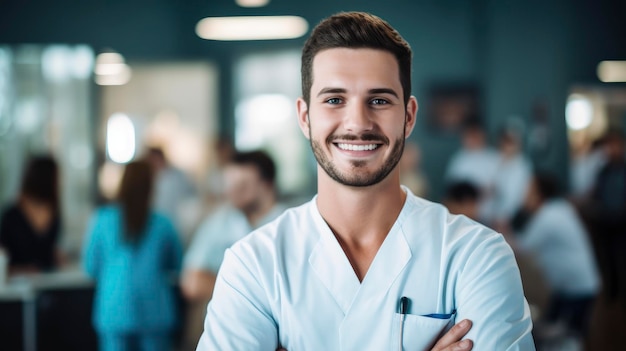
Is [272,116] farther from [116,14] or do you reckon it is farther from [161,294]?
[161,294]

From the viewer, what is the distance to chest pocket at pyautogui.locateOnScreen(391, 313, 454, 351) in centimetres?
164

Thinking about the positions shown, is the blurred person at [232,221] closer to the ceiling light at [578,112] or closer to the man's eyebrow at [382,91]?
the man's eyebrow at [382,91]

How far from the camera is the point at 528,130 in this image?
7.84m

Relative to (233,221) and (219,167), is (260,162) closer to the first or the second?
(233,221)

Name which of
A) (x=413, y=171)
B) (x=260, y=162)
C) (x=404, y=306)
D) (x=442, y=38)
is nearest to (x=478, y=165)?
(x=413, y=171)

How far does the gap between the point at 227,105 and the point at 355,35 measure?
594 cm

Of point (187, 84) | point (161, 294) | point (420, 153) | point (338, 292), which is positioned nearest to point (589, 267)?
point (161, 294)

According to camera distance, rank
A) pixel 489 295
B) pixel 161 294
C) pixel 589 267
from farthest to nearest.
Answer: pixel 589 267 < pixel 161 294 < pixel 489 295

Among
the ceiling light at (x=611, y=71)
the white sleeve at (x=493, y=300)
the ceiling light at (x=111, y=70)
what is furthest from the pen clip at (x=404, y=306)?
the ceiling light at (x=611, y=71)

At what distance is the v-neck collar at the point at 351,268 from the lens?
1.70 meters

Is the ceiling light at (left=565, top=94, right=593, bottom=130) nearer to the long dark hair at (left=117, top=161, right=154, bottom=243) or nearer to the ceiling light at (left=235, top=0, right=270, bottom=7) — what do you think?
the ceiling light at (left=235, top=0, right=270, bottom=7)

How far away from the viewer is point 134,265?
407cm

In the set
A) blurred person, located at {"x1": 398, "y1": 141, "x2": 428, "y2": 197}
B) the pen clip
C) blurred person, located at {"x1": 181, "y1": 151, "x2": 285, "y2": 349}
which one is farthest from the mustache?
blurred person, located at {"x1": 398, "y1": 141, "x2": 428, "y2": 197}

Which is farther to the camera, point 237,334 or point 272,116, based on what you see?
point 272,116
